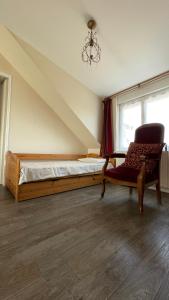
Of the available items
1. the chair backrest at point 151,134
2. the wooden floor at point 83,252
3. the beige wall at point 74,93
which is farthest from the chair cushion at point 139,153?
the beige wall at point 74,93

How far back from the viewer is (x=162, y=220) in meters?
1.49

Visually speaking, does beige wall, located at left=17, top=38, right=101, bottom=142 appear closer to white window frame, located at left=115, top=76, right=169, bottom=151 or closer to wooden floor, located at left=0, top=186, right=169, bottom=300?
white window frame, located at left=115, top=76, right=169, bottom=151

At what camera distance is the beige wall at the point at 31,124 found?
2.71 metres

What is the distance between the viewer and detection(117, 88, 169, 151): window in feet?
8.45

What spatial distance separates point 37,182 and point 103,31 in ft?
7.28

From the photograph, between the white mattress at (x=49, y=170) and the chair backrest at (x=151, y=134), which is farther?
the chair backrest at (x=151, y=134)

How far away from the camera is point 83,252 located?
1002 millimetres

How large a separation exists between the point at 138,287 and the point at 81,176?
1909mm

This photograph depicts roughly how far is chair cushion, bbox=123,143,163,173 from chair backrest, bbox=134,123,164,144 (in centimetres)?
10

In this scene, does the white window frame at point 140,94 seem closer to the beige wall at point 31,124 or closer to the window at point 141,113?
the window at point 141,113

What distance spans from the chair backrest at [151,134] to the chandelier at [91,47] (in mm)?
1319

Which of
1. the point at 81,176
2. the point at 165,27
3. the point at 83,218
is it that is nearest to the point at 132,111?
the point at 165,27

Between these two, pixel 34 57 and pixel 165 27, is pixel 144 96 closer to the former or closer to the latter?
pixel 165 27

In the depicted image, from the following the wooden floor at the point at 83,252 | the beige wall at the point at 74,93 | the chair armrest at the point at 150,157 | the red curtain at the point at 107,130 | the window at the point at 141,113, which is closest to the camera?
the wooden floor at the point at 83,252
